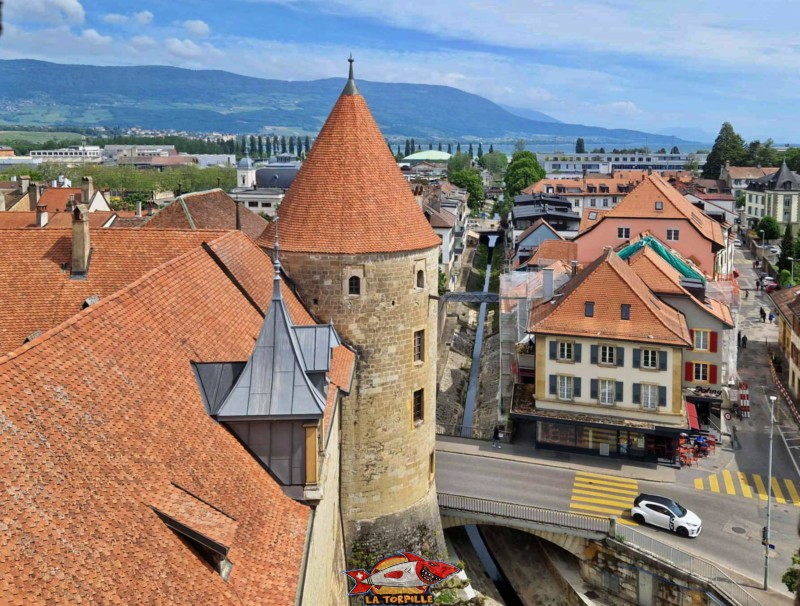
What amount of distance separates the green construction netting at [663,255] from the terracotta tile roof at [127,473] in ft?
130

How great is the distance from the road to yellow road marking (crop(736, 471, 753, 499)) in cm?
47

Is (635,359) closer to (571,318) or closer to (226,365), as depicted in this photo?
(571,318)

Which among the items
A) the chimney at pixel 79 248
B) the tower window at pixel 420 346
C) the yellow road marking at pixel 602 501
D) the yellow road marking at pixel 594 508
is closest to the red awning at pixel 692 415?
the yellow road marking at pixel 602 501

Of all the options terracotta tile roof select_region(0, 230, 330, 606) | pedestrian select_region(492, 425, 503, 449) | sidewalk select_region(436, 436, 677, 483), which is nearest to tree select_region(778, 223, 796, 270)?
sidewalk select_region(436, 436, 677, 483)

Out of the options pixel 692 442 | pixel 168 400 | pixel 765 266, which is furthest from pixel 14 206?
pixel 765 266

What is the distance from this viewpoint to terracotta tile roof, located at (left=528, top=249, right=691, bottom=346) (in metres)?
39.5

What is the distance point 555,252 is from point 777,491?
35.8 m

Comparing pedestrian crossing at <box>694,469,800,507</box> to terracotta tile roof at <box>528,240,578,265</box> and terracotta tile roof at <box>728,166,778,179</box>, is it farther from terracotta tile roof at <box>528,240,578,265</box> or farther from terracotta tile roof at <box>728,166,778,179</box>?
terracotta tile roof at <box>728,166,778,179</box>

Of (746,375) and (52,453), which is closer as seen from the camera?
(52,453)

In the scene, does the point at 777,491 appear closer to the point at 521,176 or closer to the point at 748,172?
the point at 521,176

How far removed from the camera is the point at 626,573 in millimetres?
29844

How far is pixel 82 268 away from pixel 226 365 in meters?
9.49

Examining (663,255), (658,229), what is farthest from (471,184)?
(663,255)

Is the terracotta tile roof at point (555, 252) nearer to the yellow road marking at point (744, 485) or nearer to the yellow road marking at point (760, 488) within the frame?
the yellow road marking at point (744, 485)
